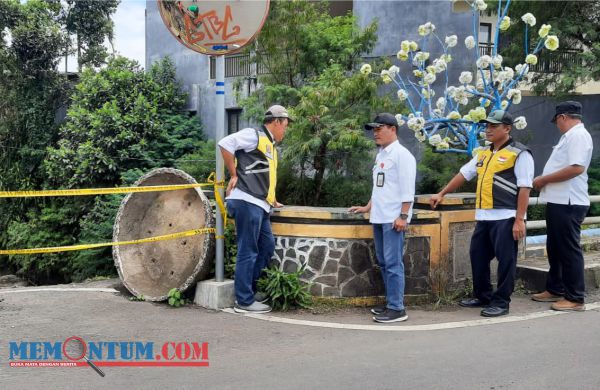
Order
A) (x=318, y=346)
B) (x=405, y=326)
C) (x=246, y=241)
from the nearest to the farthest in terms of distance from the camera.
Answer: (x=318, y=346) → (x=405, y=326) → (x=246, y=241)

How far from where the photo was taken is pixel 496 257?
6.07 m

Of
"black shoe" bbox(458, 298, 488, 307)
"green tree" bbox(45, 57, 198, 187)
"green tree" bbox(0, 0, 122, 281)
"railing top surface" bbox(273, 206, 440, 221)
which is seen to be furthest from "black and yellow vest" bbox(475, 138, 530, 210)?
"green tree" bbox(0, 0, 122, 281)

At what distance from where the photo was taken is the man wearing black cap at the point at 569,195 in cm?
602

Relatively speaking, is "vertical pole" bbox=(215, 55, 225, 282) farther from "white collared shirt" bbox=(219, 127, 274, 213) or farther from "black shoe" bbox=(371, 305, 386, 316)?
"black shoe" bbox=(371, 305, 386, 316)

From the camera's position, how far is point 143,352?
477cm

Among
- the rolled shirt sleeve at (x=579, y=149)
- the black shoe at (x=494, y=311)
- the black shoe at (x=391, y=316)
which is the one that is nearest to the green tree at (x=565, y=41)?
the rolled shirt sleeve at (x=579, y=149)

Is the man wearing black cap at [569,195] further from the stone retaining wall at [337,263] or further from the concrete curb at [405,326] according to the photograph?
the stone retaining wall at [337,263]

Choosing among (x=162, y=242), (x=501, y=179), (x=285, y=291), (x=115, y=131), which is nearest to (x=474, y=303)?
(x=501, y=179)

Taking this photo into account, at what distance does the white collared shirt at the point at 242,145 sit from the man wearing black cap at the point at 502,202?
7.06ft

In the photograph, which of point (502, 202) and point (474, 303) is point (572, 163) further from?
point (474, 303)

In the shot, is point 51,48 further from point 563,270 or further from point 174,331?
point 563,270

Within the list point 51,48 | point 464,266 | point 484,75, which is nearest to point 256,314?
point 464,266

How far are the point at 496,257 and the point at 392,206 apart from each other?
1.19 metres

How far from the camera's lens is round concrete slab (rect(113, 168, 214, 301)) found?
649 centimetres
